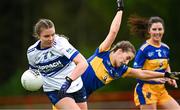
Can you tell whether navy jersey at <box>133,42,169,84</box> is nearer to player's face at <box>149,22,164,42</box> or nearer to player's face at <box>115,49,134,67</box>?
player's face at <box>149,22,164,42</box>

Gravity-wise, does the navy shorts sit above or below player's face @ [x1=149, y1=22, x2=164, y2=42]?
below

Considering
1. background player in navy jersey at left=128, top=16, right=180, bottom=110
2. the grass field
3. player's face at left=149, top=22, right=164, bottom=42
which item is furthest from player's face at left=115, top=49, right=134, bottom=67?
the grass field

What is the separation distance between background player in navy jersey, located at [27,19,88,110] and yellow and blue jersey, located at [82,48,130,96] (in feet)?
0.42

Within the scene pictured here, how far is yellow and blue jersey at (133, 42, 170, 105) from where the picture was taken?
8.84 meters

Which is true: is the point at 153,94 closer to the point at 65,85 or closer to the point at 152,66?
the point at 152,66

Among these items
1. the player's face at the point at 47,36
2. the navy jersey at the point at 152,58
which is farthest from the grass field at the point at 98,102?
the player's face at the point at 47,36

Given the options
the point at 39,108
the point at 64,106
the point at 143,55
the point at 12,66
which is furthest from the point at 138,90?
the point at 12,66

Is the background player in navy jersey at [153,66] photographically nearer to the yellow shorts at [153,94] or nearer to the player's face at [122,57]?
the yellow shorts at [153,94]

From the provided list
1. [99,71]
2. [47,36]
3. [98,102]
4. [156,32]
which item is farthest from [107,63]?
[98,102]

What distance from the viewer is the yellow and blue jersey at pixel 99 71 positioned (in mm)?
7863

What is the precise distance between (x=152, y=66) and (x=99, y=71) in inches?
48.7

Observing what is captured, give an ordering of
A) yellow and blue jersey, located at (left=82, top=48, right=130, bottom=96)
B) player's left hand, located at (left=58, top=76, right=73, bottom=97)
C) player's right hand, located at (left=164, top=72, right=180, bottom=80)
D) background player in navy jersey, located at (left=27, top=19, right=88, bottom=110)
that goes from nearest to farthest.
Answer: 1. player's left hand, located at (left=58, top=76, right=73, bottom=97)
2. background player in navy jersey, located at (left=27, top=19, right=88, bottom=110)
3. yellow and blue jersey, located at (left=82, top=48, right=130, bottom=96)
4. player's right hand, located at (left=164, top=72, right=180, bottom=80)

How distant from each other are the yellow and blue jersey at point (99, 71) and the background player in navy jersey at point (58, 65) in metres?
0.13

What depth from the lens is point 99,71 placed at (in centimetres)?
786
